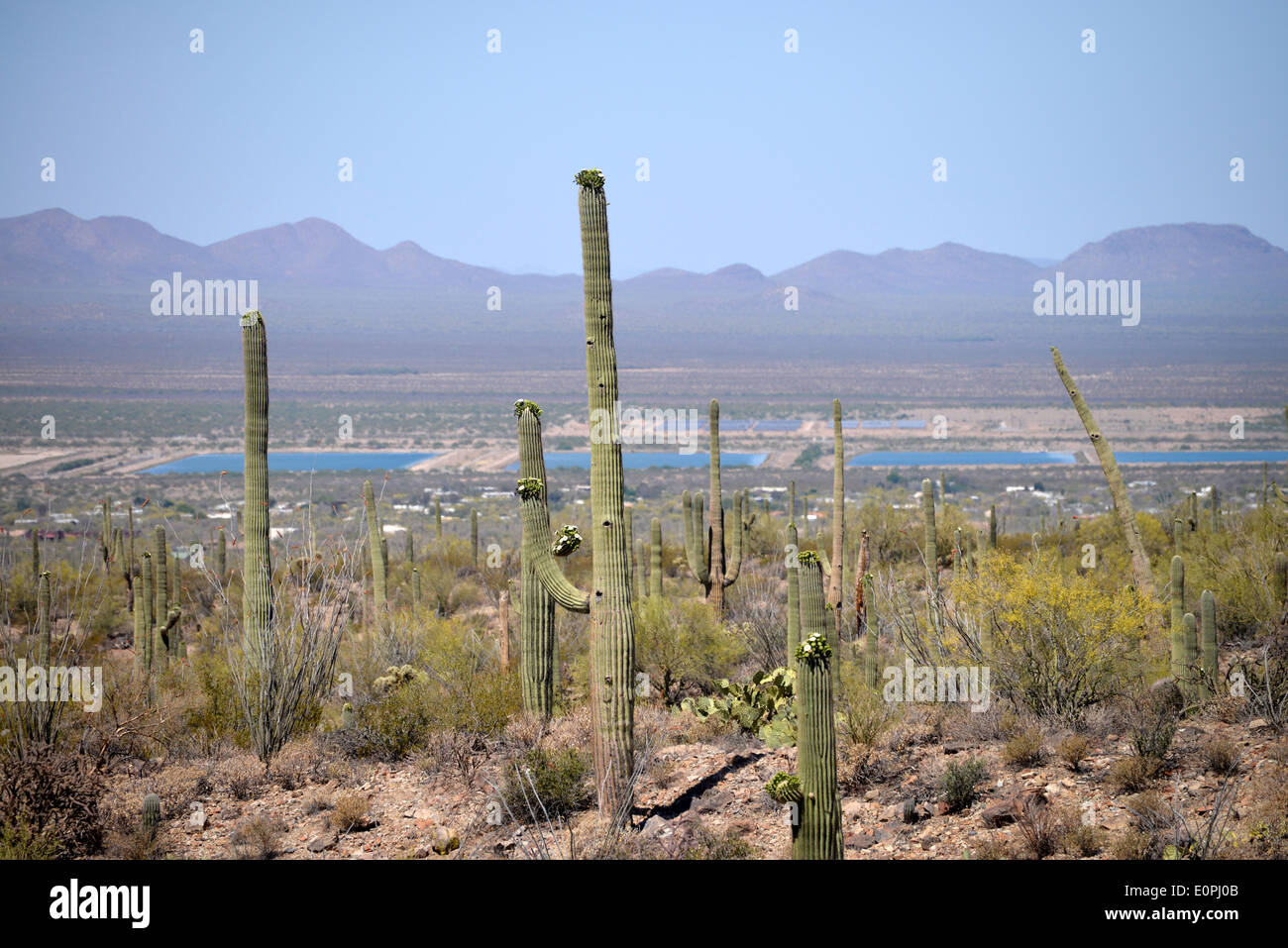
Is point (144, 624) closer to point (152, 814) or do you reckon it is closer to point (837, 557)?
point (152, 814)

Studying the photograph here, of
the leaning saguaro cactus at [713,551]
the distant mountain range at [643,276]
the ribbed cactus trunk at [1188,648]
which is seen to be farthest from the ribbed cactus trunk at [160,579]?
the distant mountain range at [643,276]

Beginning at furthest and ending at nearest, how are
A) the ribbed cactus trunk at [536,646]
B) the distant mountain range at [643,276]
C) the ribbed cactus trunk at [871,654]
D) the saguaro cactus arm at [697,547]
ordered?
the distant mountain range at [643,276], the saguaro cactus arm at [697,547], the ribbed cactus trunk at [871,654], the ribbed cactus trunk at [536,646]

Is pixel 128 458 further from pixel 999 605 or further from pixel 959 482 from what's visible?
pixel 999 605

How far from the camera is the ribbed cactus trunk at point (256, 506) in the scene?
33.6 feet

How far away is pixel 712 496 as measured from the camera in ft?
54.3

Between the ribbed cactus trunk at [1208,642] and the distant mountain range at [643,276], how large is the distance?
14406 cm

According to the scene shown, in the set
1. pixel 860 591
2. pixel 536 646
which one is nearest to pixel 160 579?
pixel 536 646

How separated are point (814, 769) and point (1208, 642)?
5.45 metres

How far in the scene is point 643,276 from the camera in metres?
194

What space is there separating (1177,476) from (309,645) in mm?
45621

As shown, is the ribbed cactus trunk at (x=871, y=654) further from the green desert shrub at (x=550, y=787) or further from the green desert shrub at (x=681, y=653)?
the green desert shrub at (x=550, y=787)

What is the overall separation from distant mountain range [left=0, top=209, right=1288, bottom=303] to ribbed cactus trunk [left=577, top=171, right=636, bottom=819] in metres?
143

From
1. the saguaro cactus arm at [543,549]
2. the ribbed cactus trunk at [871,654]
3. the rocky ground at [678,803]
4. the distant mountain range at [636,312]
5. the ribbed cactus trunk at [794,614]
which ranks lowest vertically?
the rocky ground at [678,803]
